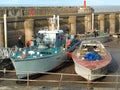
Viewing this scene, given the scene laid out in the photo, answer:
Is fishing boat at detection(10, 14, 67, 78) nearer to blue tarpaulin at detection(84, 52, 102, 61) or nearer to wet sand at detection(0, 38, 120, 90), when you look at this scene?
wet sand at detection(0, 38, 120, 90)

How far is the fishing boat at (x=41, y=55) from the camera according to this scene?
20.8 m

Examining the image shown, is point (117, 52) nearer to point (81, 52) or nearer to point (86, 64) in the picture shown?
point (81, 52)

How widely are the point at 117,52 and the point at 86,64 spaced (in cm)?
1156

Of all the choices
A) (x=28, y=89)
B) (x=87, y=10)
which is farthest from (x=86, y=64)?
(x=87, y=10)

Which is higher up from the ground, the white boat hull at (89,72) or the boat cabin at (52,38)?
the boat cabin at (52,38)

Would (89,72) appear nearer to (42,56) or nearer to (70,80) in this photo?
(70,80)

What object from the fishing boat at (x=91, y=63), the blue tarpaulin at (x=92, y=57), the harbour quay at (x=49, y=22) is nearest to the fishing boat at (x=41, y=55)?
the fishing boat at (x=91, y=63)

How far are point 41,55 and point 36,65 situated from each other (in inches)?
38.4

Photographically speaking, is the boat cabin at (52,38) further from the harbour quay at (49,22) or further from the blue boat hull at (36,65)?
the harbour quay at (49,22)

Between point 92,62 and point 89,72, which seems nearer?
point 89,72

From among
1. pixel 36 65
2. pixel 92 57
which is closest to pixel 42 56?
pixel 36 65

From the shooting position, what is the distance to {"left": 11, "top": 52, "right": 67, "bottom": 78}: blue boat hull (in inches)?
814

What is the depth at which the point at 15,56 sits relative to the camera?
21484 mm

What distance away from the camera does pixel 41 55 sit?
22.3 metres
